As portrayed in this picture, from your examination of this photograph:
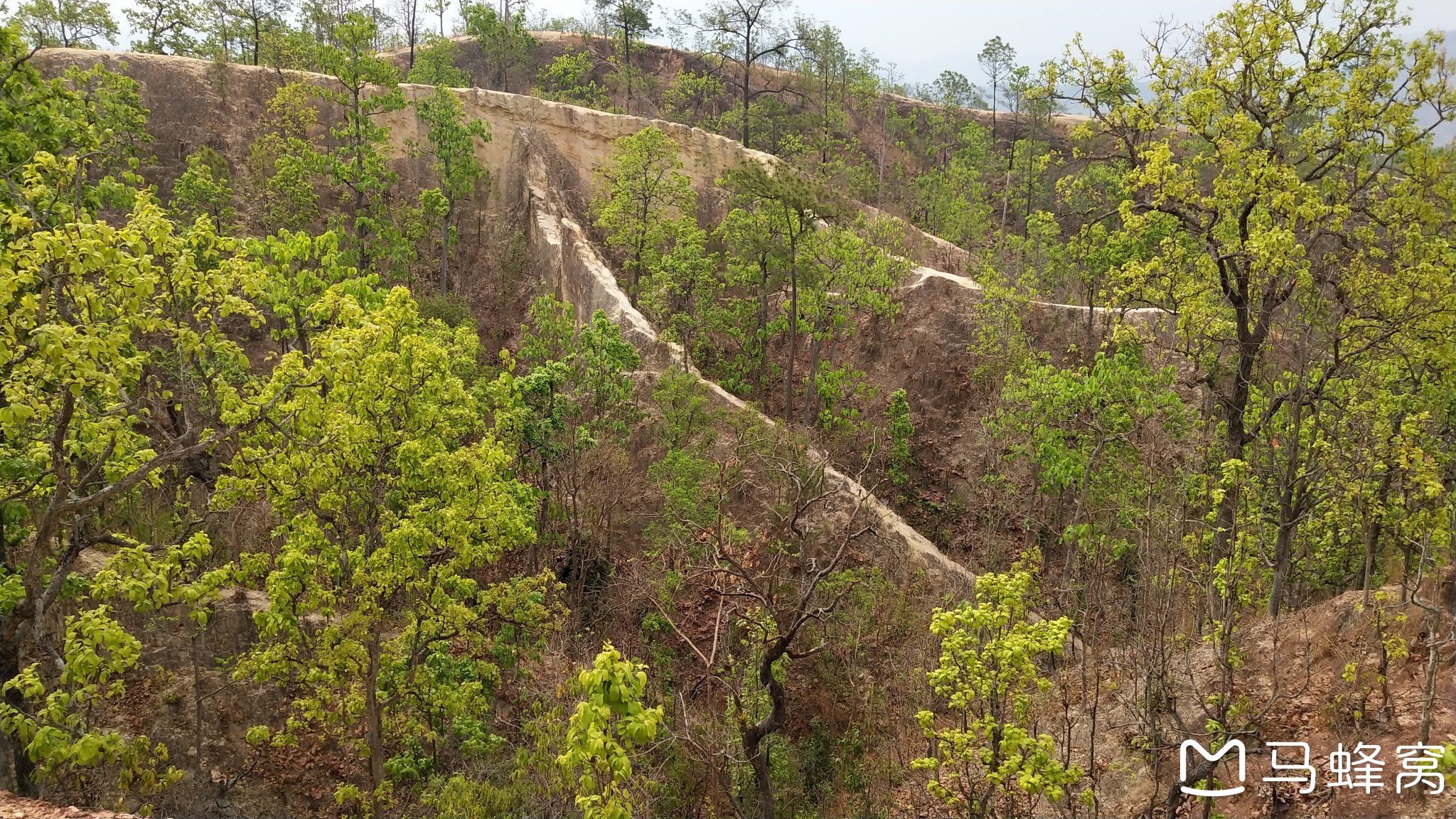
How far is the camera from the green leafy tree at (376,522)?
11.1 metres

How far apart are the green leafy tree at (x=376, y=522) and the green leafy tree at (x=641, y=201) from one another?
54.0ft

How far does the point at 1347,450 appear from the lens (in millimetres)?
12172

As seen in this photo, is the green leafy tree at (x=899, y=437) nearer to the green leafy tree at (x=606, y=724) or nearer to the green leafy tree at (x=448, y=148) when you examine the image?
the green leafy tree at (x=448, y=148)

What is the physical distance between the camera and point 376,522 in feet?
40.5

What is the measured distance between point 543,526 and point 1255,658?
13.3 meters

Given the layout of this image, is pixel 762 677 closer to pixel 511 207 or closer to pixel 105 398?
pixel 105 398

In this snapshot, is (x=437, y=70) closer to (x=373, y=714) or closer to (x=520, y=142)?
(x=520, y=142)

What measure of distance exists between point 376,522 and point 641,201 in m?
19.4

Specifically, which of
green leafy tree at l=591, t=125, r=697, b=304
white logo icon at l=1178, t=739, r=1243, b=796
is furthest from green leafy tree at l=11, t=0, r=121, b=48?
white logo icon at l=1178, t=739, r=1243, b=796

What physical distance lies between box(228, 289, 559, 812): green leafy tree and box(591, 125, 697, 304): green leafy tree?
16.5m

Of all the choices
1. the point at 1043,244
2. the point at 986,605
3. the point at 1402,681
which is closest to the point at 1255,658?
the point at 1402,681

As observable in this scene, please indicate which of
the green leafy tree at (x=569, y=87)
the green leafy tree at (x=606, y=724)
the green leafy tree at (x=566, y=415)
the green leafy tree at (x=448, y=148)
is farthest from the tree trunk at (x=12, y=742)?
the green leafy tree at (x=569, y=87)

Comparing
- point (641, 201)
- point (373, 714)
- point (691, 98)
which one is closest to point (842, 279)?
point (641, 201)

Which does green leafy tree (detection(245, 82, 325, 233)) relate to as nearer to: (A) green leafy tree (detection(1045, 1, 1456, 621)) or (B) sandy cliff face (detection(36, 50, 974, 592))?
(B) sandy cliff face (detection(36, 50, 974, 592))
